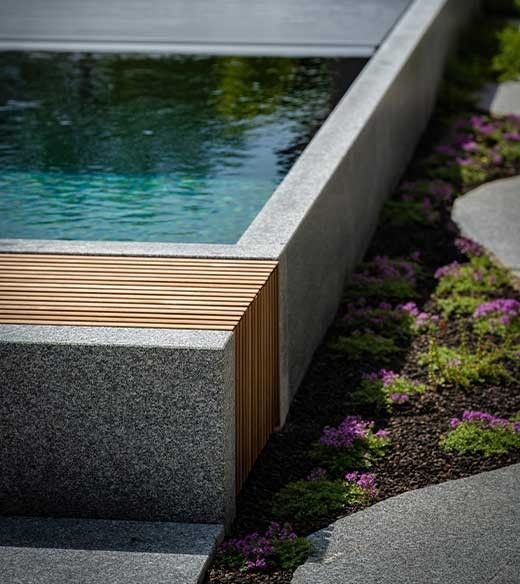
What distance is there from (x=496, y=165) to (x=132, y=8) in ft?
19.6

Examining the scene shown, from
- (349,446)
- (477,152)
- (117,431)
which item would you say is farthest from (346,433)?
(477,152)

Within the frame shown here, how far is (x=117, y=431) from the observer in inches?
177

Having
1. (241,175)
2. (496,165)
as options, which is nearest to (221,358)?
(241,175)

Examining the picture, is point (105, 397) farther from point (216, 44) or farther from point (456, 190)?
point (216, 44)

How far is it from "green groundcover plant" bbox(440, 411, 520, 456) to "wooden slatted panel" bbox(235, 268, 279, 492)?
80 centimetres

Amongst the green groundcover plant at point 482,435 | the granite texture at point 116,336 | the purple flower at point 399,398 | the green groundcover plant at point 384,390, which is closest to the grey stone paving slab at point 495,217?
the green groundcover plant at point 384,390

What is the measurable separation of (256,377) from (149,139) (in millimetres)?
4252

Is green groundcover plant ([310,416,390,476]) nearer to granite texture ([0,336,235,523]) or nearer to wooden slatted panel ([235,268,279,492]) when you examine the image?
wooden slatted panel ([235,268,279,492])

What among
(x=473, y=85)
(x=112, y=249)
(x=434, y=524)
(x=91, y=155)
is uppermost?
(x=112, y=249)

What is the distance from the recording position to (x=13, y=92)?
1037 cm

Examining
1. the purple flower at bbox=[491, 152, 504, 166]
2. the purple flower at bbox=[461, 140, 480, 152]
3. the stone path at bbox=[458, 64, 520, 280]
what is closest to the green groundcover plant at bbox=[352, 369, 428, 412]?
the stone path at bbox=[458, 64, 520, 280]

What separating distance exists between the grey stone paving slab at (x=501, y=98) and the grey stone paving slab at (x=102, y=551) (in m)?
8.05

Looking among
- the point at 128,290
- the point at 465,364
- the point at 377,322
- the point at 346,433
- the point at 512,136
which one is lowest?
the point at 512,136

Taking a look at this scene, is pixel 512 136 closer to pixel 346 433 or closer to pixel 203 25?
pixel 203 25
